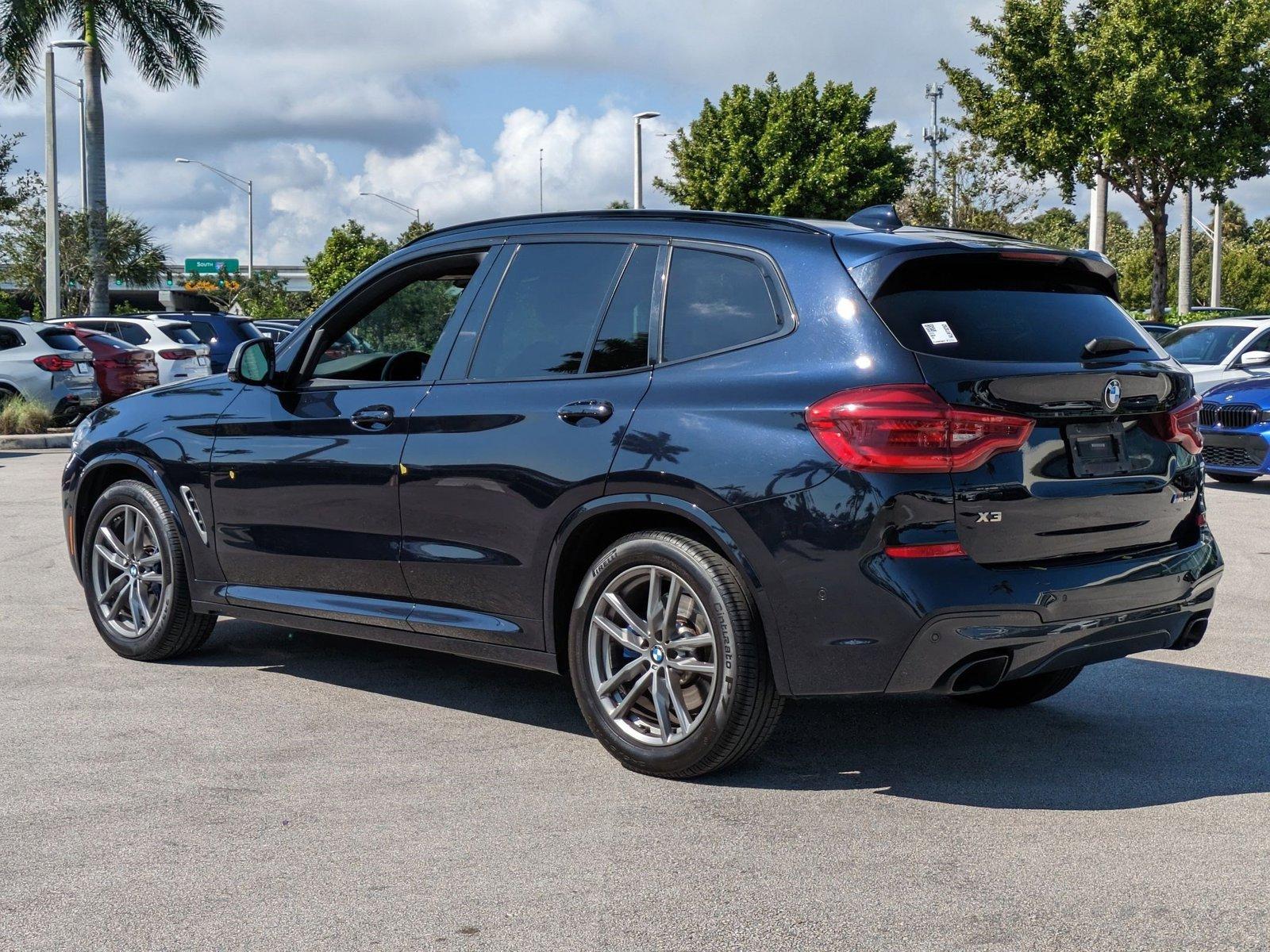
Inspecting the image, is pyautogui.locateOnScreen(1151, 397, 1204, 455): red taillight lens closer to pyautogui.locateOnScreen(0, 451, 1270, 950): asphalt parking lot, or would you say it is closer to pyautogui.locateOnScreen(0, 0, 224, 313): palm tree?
pyautogui.locateOnScreen(0, 451, 1270, 950): asphalt parking lot

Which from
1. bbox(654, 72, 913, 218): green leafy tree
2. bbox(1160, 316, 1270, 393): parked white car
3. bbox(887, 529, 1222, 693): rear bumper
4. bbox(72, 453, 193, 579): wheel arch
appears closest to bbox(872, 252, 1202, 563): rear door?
bbox(887, 529, 1222, 693): rear bumper

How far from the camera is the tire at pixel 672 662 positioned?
4.65m

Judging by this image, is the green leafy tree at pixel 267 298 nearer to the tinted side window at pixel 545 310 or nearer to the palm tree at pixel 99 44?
the palm tree at pixel 99 44

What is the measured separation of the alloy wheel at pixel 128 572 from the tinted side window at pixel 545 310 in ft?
6.65

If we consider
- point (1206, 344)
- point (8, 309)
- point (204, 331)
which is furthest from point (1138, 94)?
point (8, 309)

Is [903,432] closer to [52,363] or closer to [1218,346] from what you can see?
[1218,346]

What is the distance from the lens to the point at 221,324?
2669 cm

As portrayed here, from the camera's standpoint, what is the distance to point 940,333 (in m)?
4.56

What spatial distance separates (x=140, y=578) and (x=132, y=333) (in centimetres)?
2059

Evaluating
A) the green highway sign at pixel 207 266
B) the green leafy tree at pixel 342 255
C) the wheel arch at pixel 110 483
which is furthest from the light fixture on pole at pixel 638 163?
the green highway sign at pixel 207 266

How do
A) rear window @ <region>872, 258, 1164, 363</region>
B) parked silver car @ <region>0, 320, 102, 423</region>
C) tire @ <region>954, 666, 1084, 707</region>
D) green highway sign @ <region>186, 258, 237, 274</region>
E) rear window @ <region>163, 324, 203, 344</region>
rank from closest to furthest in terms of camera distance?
rear window @ <region>872, 258, 1164, 363</region> → tire @ <region>954, 666, 1084, 707</region> → parked silver car @ <region>0, 320, 102, 423</region> → rear window @ <region>163, 324, 203, 344</region> → green highway sign @ <region>186, 258, 237, 274</region>

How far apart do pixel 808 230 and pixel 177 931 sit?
277 cm

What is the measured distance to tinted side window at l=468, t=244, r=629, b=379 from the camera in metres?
5.26

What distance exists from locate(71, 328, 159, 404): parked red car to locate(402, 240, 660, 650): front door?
17531 mm
